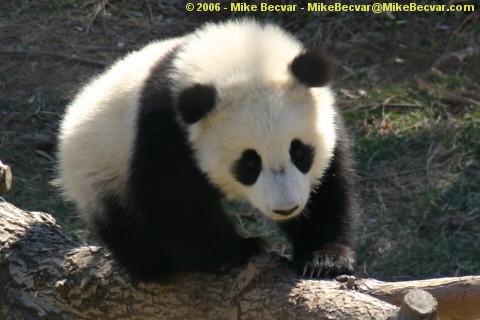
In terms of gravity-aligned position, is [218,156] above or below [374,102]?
above

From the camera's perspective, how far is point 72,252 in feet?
14.6

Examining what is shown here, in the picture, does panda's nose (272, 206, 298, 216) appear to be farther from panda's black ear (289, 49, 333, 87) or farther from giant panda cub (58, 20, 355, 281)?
panda's black ear (289, 49, 333, 87)

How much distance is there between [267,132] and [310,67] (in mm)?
435

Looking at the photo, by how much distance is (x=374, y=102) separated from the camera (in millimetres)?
7512

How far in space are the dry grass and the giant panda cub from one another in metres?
1.72

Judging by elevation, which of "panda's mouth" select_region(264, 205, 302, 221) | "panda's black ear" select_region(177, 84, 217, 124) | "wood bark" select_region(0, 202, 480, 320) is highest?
"panda's black ear" select_region(177, 84, 217, 124)

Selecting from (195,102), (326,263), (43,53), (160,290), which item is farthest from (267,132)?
(43,53)

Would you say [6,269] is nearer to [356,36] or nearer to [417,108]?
[417,108]

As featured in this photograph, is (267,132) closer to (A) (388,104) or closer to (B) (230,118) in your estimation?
(B) (230,118)

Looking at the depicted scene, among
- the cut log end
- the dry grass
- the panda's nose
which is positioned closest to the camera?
the cut log end

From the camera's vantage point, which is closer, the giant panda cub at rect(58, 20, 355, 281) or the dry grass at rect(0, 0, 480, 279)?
the giant panda cub at rect(58, 20, 355, 281)

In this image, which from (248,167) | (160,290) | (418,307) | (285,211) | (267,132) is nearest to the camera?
(418,307)

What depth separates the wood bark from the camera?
12.0 feet

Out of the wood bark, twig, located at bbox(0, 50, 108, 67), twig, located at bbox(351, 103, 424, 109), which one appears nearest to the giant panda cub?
the wood bark
